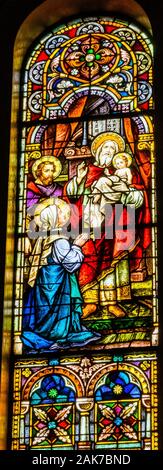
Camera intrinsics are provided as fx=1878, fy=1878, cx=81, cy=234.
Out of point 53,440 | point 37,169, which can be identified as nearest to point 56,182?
point 37,169

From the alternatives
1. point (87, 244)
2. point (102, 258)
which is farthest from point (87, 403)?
point (87, 244)

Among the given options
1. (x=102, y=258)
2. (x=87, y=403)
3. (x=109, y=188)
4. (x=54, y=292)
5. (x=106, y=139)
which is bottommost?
(x=87, y=403)

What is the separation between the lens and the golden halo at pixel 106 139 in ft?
59.1

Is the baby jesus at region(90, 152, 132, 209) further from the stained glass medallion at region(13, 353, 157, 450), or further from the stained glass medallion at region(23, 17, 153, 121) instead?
the stained glass medallion at region(13, 353, 157, 450)

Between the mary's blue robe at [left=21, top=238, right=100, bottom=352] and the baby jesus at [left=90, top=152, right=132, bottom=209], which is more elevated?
the baby jesus at [left=90, top=152, right=132, bottom=209]

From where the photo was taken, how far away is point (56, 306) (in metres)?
17.4

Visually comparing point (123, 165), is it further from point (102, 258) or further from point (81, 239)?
point (102, 258)

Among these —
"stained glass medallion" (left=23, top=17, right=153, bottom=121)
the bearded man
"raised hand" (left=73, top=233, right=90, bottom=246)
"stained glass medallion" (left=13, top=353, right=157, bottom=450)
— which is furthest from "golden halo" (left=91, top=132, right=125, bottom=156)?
"stained glass medallion" (left=13, top=353, right=157, bottom=450)

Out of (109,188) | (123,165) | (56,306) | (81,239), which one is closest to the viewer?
(56,306)

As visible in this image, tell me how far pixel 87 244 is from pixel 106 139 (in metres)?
1.13

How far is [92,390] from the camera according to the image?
16.9 meters

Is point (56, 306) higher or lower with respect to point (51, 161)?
lower

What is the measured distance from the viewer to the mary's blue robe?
17.2 m
